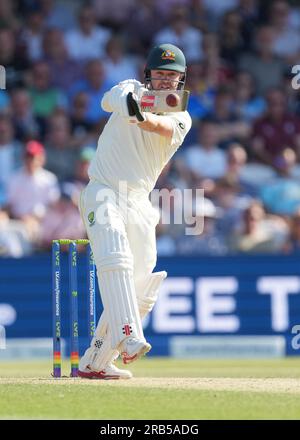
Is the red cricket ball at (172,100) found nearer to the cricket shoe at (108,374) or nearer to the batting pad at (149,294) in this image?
the batting pad at (149,294)

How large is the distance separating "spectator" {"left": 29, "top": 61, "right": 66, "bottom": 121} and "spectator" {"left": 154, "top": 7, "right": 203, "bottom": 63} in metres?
1.71

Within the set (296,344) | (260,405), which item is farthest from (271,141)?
(260,405)

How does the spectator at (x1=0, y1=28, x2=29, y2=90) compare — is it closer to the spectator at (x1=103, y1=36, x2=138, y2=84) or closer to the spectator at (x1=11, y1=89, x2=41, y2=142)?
the spectator at (x1=11, y1=89, x2=41, y2=142)

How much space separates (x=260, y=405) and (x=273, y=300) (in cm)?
590

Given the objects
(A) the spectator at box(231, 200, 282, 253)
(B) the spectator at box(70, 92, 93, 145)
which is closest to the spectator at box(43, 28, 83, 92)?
(B) the spectator at box(70, 92, 93, 145)

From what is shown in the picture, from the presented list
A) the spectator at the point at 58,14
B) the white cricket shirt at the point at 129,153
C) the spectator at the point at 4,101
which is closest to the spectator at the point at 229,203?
the spectator at the point at 4,101

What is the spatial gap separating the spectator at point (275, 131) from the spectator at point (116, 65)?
174 centimetres

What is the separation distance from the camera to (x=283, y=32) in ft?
53.7

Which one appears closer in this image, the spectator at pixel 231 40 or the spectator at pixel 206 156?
the spectator at pixel 206 156

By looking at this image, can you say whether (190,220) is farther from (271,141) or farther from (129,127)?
(129,127)

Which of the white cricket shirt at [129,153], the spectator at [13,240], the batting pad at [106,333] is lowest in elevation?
the batting pad at [106,333]

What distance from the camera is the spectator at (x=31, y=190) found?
43.7ft

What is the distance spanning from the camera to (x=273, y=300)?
41.1 feet

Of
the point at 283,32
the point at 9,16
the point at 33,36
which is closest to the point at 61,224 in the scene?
the point at 33,36
